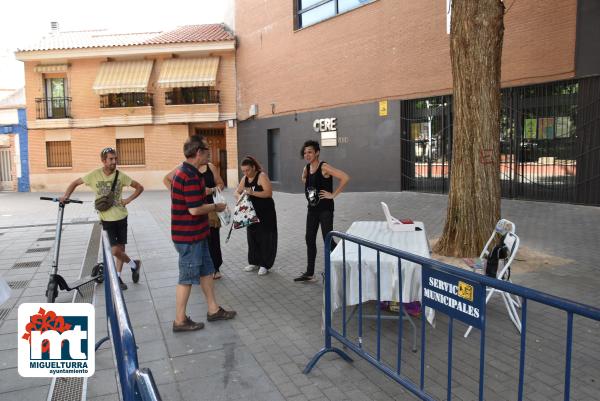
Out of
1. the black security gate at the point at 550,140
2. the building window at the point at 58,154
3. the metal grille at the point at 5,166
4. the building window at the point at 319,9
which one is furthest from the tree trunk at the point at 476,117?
the metal grille at the point at 5,166

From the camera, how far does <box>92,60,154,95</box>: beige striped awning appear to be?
23844mm

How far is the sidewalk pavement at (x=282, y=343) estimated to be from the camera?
11.7 ft

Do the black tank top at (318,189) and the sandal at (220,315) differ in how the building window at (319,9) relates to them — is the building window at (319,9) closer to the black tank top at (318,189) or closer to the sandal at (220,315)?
the black tank top at (318,189)

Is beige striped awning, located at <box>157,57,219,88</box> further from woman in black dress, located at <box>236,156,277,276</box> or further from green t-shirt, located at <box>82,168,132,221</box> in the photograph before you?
green t-shirt, located at <box>82,168,132,221</box>

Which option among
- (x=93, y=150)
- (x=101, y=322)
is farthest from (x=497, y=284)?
(x=93, y=150)

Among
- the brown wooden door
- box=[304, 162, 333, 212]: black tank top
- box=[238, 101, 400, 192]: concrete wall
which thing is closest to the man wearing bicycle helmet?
box=[304, 162, 333, 212]: black tank top

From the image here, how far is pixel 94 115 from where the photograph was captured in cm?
2491

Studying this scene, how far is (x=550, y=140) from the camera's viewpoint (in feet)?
37.4

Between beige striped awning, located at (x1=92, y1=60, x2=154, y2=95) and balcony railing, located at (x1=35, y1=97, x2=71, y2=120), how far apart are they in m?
2.23

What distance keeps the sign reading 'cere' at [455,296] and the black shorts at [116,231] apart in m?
4.23

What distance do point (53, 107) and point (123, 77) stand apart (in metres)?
4.31

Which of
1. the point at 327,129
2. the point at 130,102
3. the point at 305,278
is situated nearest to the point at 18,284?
the point at 305,278

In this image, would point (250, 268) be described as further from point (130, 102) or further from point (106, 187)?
point (130, 102)

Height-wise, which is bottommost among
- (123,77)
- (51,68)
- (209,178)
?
(209,178)
